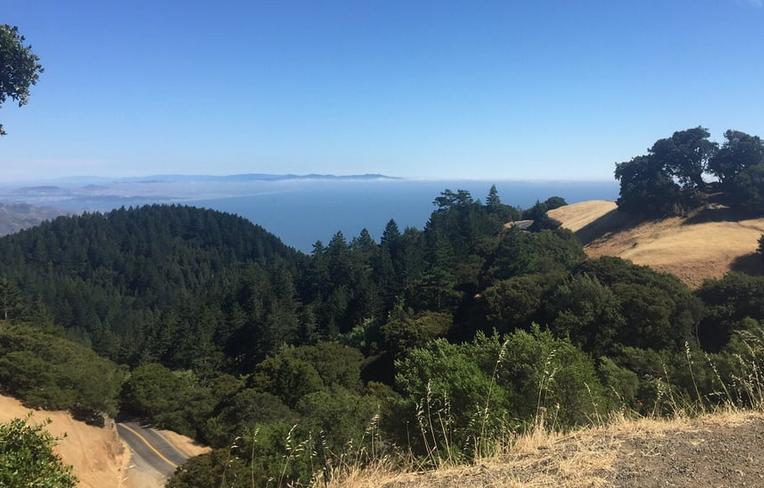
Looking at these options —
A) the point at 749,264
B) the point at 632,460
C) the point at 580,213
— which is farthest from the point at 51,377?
the point at 580,213

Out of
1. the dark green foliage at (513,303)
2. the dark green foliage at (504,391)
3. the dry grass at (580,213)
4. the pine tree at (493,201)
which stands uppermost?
the pine tree at (493,201)

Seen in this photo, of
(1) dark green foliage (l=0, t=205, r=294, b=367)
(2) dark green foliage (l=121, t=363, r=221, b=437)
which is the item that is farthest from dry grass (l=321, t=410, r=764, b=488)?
(1) dark green foliage (l=0, t=205, r=294, b=367)

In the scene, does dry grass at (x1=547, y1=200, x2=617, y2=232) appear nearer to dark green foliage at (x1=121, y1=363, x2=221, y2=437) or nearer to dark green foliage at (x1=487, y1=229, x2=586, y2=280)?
dark green foliage at (x1=487, y1=229, x2=586, y2=280)

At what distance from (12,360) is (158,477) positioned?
30.8 ft

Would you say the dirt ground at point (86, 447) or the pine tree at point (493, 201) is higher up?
the pine tree at point (493, 201)

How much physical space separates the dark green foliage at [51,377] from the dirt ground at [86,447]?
66cm

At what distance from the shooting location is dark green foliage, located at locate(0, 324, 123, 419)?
21859mm

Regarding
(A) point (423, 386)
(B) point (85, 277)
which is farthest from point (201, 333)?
(B) point (85, 277)

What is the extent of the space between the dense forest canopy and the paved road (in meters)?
1.29

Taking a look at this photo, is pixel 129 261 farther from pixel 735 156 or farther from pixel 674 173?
pixel 735 156

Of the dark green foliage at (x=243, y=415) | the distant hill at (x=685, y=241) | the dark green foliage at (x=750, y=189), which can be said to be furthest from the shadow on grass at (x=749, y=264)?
the dark green foliage at (x=243, y=415)

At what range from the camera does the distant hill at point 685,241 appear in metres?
26.4

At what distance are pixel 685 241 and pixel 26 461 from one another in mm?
34232

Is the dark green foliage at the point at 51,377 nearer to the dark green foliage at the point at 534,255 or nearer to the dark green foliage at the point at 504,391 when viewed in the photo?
the dark green foliage at the point at 504,391
